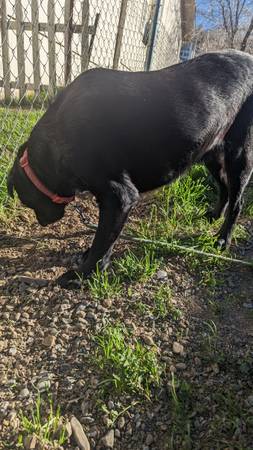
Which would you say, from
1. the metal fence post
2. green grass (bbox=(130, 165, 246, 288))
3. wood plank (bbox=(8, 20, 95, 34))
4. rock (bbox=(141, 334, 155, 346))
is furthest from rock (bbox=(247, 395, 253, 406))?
wood plank (bbox=(8, 20, 95, 34))

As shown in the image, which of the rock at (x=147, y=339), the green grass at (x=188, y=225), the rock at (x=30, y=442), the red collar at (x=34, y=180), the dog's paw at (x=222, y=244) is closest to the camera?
the rock at (x=30, y=442)

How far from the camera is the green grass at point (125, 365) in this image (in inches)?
58.7

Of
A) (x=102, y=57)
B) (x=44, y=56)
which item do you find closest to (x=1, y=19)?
(x=44, y=56)

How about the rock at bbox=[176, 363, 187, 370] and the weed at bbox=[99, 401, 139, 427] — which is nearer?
the weed at bbox=[99, 401, 139, 427]

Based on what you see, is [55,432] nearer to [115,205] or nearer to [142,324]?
[142,324]

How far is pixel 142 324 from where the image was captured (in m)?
1.82

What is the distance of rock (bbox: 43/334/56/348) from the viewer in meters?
1.68

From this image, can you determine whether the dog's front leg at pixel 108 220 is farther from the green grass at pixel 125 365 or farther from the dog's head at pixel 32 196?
the green grass at pixel 125 365

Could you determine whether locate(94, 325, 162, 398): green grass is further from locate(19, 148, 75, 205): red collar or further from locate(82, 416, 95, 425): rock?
locate(19, 148, 75, 205): red collar

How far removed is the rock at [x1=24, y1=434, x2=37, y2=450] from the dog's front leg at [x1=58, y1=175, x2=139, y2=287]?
851 millimetres

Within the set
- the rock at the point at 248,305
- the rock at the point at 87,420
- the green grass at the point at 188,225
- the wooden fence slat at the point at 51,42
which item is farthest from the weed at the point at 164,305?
the wooden fence slat at the point at 51,42

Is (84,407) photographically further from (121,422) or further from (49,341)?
(49,341)

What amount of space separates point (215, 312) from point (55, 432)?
3.14 ft

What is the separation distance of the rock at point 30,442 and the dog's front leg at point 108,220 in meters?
0.85
